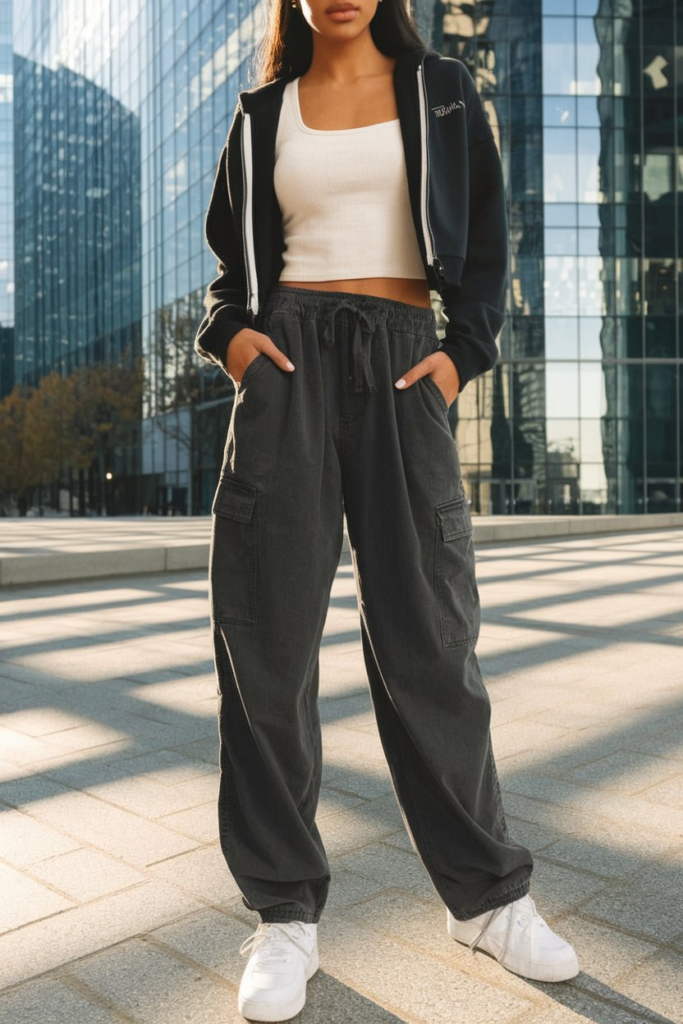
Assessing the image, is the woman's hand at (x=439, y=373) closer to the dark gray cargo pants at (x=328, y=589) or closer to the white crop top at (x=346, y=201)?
the dark gray cargo pants at (x=328, y=589)

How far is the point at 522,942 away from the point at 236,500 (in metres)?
1.05

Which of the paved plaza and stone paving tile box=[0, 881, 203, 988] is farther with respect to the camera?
stone paving tile box=[0, 881, 203, 988]

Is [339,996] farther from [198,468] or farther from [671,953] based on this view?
[198,468]

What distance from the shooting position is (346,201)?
2090 mm

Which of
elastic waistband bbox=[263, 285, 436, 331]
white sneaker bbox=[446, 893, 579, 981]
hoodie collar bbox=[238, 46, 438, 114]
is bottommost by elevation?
white sneaker bbox=[446, 893, 579, 981]

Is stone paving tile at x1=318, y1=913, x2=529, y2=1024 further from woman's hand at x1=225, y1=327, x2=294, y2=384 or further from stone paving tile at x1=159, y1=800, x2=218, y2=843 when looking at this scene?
woman's hand at x1=225, y1=327, x2=294, y2=384

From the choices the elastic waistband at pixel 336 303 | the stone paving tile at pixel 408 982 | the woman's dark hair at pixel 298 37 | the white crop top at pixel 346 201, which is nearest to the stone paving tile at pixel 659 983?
the stone paving tile at pixel 408 982

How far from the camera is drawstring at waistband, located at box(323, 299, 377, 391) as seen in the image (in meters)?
2.02

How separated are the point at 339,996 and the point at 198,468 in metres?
38.9

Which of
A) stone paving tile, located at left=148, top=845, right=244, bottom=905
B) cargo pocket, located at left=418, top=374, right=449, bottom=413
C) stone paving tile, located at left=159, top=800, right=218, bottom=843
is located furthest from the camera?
stone paving tile, located at left=159, top=800, right=218, bottom=843

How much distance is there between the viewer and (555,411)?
33562 mm

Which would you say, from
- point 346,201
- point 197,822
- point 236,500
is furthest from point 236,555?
point 197,822

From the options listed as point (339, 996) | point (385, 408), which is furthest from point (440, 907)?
point (385, 408)

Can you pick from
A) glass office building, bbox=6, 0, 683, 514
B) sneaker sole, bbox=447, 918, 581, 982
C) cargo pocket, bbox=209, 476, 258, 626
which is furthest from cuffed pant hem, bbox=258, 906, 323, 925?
glass office building, bbox=6, 0, 683, 514
